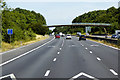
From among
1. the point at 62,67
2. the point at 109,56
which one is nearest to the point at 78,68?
the point at 62,67

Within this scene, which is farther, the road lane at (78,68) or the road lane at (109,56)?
the road lane at (109,56)

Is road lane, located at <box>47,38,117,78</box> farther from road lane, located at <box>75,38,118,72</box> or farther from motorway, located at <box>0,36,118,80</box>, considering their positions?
road lane, located at <box>75,38,118,72</box>

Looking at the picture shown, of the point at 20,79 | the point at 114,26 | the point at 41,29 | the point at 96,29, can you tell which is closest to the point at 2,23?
the point at 20,79

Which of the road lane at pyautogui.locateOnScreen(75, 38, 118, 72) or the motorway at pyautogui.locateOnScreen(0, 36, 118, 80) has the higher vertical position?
the motorway at pyautogui.locateOnScreen(0, 36, 118, 80)

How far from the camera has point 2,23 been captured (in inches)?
1522

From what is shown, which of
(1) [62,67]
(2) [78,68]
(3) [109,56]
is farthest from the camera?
(3) [109,56]

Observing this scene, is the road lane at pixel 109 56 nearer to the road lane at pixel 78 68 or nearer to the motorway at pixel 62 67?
the motorway at pixel 62 67

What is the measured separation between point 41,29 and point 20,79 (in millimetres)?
88017

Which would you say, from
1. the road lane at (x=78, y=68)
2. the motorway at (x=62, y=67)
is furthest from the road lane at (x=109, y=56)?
the road lane at (x=78, y=68)

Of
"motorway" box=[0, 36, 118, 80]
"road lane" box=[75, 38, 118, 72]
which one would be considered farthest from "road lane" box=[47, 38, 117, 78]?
"road lane" box=[75, 38, 118, 72]

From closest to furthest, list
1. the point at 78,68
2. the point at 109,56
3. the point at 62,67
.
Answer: the point at 78,68
the point at 62,67
the point at 109,56

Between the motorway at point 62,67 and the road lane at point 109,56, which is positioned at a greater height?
the motorway at point 62,67

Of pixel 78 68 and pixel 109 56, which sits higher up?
pixel 78 68

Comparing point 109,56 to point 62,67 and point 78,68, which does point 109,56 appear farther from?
point 62,67
